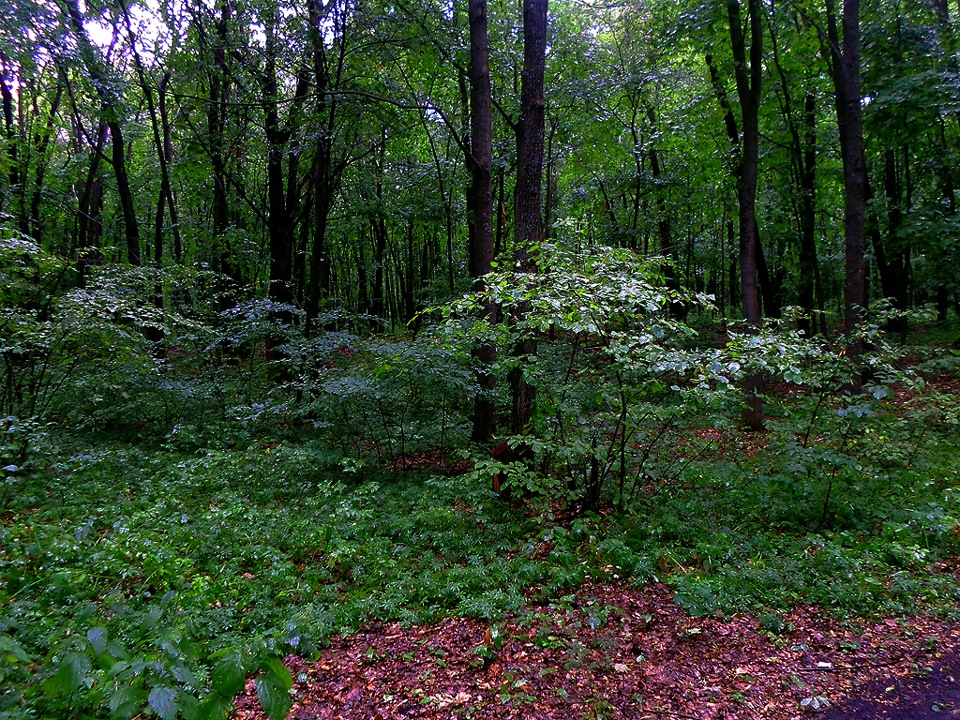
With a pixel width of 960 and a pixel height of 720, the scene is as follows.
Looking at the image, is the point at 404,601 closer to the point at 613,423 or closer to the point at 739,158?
the point at 613,423

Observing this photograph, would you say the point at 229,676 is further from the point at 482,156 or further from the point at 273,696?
the point at 482,156

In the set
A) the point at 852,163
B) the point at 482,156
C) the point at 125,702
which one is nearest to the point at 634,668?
the point at 125,702

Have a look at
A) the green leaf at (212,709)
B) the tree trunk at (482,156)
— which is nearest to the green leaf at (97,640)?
the green leaf at (212,709)

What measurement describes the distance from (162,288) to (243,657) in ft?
32.0

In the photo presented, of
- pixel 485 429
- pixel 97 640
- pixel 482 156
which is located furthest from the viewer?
pixel 485 429

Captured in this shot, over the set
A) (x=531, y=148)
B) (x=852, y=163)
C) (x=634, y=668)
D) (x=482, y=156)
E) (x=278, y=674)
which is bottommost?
(x=634, y=668)

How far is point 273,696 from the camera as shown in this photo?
1578 millimetres

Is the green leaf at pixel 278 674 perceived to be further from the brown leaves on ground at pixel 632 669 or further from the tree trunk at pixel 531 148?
the tree trunk at pixel 531 148

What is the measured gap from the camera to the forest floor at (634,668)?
324cm

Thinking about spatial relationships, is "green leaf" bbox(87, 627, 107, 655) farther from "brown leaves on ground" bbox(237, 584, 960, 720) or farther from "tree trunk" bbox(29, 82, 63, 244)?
"tree trunk" bbox(29, 82, 63, 244)

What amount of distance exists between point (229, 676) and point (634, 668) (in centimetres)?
298

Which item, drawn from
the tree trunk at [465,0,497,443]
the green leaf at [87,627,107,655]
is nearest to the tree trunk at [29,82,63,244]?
the tree trunk at [465,0,497,443]

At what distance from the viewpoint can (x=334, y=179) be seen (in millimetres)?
12258

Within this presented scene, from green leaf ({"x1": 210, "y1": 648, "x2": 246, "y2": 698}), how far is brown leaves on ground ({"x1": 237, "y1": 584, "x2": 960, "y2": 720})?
200cm
